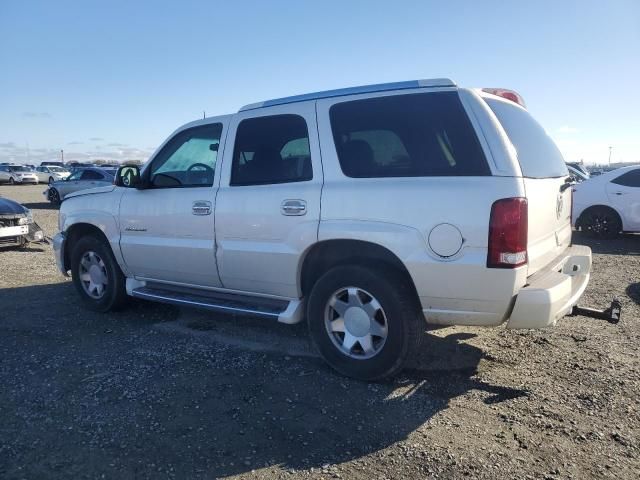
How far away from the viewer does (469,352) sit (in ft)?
14.5

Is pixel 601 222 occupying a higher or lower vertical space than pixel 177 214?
lower

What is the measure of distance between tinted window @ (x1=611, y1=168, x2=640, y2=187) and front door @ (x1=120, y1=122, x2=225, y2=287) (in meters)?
8.77

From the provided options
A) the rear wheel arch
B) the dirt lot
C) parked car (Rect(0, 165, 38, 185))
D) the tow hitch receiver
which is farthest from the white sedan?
parked car (Rect(0, 165, 38, 185))

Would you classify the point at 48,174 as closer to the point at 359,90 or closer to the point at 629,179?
the point at 629,179

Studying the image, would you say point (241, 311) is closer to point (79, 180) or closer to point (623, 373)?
point (623, 373)

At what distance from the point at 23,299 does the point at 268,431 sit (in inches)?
180

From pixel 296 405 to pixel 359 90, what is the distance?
2374 millimetres

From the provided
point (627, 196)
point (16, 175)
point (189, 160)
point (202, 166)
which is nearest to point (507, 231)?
point (202, 166)

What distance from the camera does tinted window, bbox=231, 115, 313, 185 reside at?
13.4 ft

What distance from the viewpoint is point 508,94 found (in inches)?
161

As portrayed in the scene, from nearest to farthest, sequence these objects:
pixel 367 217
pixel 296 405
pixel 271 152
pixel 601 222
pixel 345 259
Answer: pixel 296 405 < pixel 367 217 < pixel 345 259 < pixel 271 152 < pixel 601 222

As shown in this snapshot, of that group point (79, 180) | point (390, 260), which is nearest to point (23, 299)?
point (390, 260)

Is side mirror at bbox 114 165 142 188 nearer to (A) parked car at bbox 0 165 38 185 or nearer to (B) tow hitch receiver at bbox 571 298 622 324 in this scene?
(B) tow hitch receiver at bbox 571 298 622 324

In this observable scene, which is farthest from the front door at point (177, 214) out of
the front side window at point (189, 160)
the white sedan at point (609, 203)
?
the white sedan at point (609, 203)
